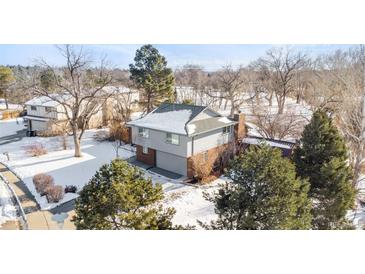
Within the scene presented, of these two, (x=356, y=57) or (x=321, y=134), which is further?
(x=356, y=57)

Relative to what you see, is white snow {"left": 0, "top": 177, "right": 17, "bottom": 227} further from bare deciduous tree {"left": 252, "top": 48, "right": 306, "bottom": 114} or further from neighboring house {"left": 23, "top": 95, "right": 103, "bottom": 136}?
bare deciduous tree {"left": 252, "top": 48, "right": 306, "bottom": 114}

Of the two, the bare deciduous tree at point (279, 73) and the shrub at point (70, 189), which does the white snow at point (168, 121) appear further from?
the bare deciduous tree at point (279, 73)

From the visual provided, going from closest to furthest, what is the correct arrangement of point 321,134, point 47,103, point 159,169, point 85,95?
point 321,134
point 159,169
point 85,95
point 47,103

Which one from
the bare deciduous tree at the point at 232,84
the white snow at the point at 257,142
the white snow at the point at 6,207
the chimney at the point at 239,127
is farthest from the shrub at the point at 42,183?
the bare deciduous tree at the point at 232,84

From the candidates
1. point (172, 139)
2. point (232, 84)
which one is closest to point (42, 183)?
point (172, 139)
